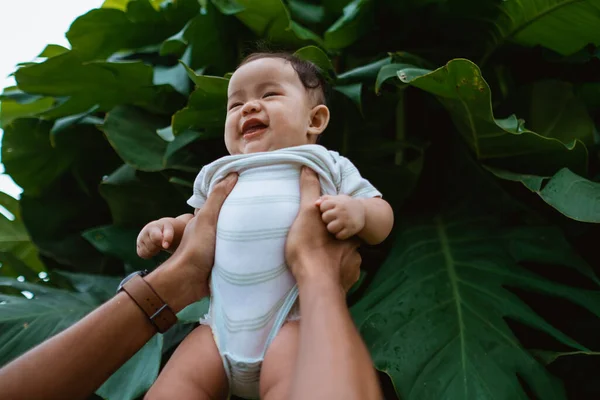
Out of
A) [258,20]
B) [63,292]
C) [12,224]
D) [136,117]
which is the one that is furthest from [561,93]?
[12,224]

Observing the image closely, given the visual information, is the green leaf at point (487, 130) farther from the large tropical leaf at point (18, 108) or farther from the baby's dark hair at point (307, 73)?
the large tropical leaf at point (18, 108)

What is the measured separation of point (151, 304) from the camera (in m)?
0.81

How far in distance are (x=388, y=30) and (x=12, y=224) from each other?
118 centimetres

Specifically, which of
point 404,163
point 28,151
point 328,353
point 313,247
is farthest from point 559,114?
point 28,151

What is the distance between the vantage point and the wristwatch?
2.65 feet

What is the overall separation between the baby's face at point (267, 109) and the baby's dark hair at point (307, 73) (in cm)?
2

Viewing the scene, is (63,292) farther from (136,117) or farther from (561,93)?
(561,93)

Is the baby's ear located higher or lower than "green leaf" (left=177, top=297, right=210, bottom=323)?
higher

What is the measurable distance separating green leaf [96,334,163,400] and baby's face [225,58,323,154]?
Answer: 14.6 inches

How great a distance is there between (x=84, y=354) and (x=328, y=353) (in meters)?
0.32

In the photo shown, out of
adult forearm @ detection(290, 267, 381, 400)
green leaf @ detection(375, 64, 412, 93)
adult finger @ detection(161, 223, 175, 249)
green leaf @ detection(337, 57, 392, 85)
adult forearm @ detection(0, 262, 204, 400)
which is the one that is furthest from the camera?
green leaf @ detection(337, 57, 392, 85)

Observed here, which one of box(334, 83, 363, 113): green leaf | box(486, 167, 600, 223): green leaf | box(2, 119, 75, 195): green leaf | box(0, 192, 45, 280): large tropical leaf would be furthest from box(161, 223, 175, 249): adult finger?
box(0, 192, 45, 280): large tropical leaf

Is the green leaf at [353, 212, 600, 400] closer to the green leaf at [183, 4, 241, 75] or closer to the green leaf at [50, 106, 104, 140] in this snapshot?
the green leaf at [183, 4, 241, 75]

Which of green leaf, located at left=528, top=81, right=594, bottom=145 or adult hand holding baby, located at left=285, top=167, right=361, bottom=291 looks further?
green leaf, located at left=528, top=81, right=594, bottom=145
